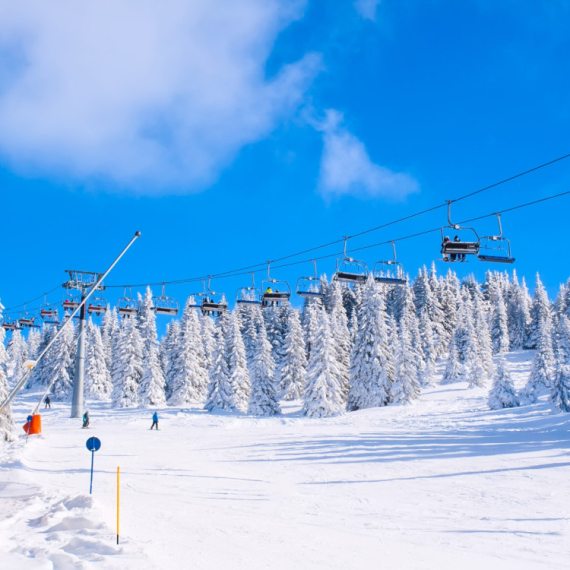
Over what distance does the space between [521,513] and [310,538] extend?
5.97 metres

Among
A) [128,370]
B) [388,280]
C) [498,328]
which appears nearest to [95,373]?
[128,370]

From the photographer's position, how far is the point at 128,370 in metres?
60.5

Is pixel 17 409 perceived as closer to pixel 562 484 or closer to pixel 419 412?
pixel 419 412

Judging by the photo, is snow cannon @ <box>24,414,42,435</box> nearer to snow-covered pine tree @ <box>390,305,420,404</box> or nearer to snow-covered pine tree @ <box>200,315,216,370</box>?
snow-covered pine tree @ <box>390,305,420,404</box>

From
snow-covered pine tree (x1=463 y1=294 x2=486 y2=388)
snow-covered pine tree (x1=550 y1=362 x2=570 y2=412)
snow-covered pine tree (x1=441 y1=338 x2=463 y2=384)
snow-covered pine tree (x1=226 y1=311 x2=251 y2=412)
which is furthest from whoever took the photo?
snow-covered pine tree (x1=441 y1=338 x2=463 y2=384)

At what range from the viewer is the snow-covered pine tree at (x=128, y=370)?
59.0 m

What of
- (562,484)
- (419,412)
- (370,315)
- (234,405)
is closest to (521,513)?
(562,484)

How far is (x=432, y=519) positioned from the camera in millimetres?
11852

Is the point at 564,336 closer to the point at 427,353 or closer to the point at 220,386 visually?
the point at 427,353

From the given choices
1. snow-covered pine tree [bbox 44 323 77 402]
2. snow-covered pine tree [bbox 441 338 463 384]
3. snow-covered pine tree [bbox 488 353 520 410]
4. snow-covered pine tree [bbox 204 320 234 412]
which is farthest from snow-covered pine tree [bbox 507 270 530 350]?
snow-covered pine tree [bbox 44 323 77 402]

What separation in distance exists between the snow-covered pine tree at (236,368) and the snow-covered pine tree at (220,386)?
49cm

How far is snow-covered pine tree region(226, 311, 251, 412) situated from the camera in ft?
177

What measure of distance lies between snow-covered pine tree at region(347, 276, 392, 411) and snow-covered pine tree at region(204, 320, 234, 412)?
47.5ft

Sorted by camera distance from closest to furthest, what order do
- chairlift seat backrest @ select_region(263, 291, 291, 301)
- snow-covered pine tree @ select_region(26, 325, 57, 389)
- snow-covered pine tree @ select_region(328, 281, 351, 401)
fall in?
chairlift seat backrest @ select_region(263, 291, 291, 301) < snow-covered pine tree @ select_region(328, 281, 351, 401) < snow-covered pine tree @ select_region(26, 325, 57, 389)
